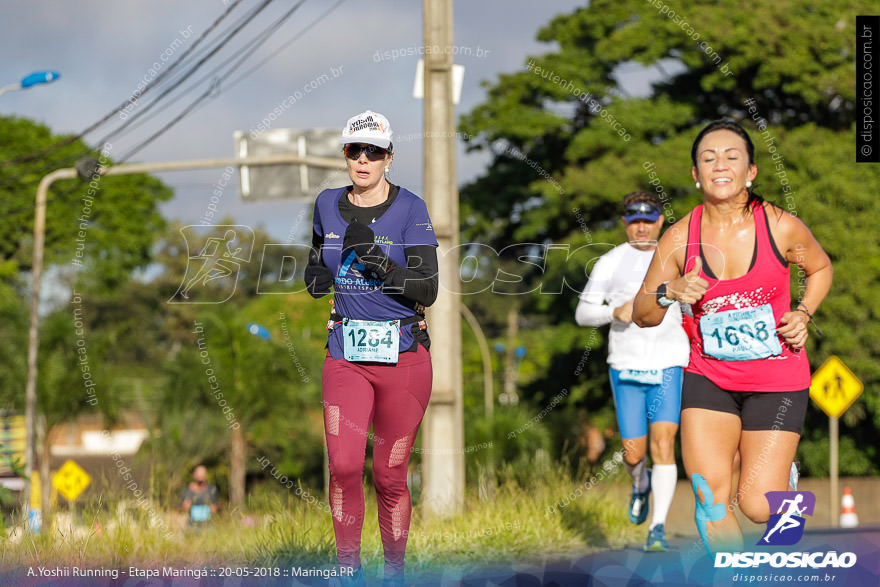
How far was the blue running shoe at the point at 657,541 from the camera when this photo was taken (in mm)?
6383

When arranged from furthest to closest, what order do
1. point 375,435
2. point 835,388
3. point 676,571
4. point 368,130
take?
point 835,388
point 676,571
point 375,435
point 368,130

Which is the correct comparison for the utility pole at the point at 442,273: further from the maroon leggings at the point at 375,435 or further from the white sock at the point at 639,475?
the maroon leggings at the point at 375,435

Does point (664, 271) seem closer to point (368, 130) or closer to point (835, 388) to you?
point (368, 130)

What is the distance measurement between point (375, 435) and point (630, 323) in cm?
224

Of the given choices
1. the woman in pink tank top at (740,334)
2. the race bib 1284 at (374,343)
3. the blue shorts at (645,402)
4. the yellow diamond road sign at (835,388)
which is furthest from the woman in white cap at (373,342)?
the yellow diamond road sign at (835,388)

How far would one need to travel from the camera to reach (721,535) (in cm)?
460

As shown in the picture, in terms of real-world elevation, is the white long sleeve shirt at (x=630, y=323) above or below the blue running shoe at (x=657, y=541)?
above

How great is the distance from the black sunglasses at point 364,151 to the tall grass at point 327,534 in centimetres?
225

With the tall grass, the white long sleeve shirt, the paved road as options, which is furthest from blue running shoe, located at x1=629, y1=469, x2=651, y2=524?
the white long sleeve shirt

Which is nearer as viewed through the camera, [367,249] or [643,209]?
[367,249]

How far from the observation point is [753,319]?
455 centimetres

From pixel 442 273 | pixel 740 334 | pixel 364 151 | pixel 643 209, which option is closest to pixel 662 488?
pixel 643 209

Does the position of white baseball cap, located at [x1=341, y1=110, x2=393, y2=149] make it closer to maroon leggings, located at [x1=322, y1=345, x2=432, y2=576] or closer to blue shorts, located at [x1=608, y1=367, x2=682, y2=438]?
maroon leggings, located at [x1=322, y1=345, x2=432, y2=576]

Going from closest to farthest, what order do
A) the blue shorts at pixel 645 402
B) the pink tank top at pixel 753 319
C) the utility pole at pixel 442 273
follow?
the pink tank top at pixel 753 319
the blue shorts at pixel 645 402
the utility pole at pixel 442 273
